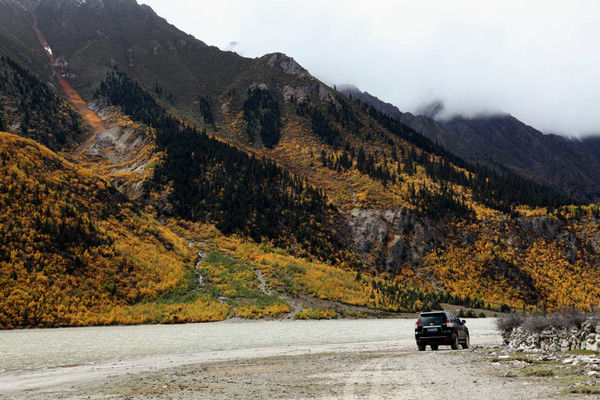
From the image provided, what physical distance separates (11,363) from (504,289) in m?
80.2

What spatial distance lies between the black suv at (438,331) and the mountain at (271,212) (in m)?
11.1

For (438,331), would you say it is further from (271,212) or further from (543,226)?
(543,226)

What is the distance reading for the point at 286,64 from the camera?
180 m

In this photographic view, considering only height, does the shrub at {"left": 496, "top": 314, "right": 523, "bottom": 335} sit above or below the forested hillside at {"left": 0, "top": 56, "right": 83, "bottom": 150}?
below

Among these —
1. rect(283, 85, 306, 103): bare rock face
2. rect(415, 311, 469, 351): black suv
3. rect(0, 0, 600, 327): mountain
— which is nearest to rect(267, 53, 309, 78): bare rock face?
rect(283, 85, 306, 103): bare rock face

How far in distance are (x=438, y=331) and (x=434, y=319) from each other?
67 centimetres

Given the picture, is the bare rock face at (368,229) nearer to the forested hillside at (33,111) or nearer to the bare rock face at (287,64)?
the forested hillside at (33,111)

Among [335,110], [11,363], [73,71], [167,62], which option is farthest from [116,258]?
[167,62]

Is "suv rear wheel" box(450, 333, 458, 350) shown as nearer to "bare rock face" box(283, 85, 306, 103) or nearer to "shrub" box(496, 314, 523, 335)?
"shrub" box(496, 314, 523, 335)

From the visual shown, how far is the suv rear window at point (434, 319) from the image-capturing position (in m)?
20.7

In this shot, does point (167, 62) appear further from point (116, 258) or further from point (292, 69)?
point (116, 258)

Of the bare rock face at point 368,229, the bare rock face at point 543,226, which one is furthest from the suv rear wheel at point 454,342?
the bare rock face at point 543,226

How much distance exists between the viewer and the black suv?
20375 mm

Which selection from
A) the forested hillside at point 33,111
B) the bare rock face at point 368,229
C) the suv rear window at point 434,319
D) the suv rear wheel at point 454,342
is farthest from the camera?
the forested hillside at point 33,111
